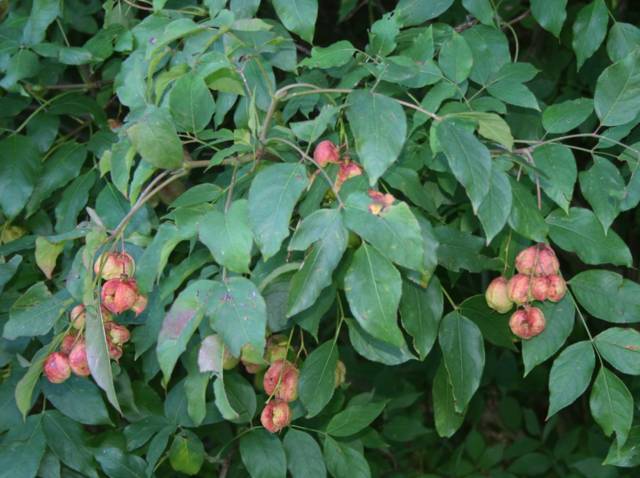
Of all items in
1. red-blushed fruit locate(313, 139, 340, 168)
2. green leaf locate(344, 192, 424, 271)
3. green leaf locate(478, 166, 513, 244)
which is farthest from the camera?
red-blushed fruit locate(313, 139, 340, 168)

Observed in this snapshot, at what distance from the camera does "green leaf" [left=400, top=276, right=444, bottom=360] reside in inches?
69.8

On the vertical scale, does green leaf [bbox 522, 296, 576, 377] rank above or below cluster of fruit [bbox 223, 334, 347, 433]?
above

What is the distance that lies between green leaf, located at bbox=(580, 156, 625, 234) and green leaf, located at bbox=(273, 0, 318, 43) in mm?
604

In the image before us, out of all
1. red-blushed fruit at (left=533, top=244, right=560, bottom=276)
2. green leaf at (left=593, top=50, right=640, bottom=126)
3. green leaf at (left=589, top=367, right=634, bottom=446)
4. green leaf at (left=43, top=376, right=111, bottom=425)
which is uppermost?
green leaf at (left=593, top=50, right=640, bottom=126)

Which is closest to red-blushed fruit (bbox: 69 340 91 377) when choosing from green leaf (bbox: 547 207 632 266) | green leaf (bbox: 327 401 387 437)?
green leaf (bbox: 327 401 387 437)

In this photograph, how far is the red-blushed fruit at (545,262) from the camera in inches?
65.7

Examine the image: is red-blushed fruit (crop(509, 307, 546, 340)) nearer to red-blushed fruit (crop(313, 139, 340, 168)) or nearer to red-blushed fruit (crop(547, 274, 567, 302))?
red-blushed fruit (crop(547, 274, 567, 302))

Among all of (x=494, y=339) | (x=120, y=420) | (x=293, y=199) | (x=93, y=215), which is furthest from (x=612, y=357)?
(x=120, y=420)

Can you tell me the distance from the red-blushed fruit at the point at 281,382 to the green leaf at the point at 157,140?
52 centimetres

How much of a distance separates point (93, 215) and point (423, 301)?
630 mm

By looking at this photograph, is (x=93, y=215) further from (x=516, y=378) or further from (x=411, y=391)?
(x=516, y=378)

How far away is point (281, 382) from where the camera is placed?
1.87 meters

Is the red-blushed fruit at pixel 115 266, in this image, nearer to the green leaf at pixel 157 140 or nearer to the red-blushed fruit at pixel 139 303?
the red-blushed fruit at pixel 139 303

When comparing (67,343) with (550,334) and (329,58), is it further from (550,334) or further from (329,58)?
(550,334)
